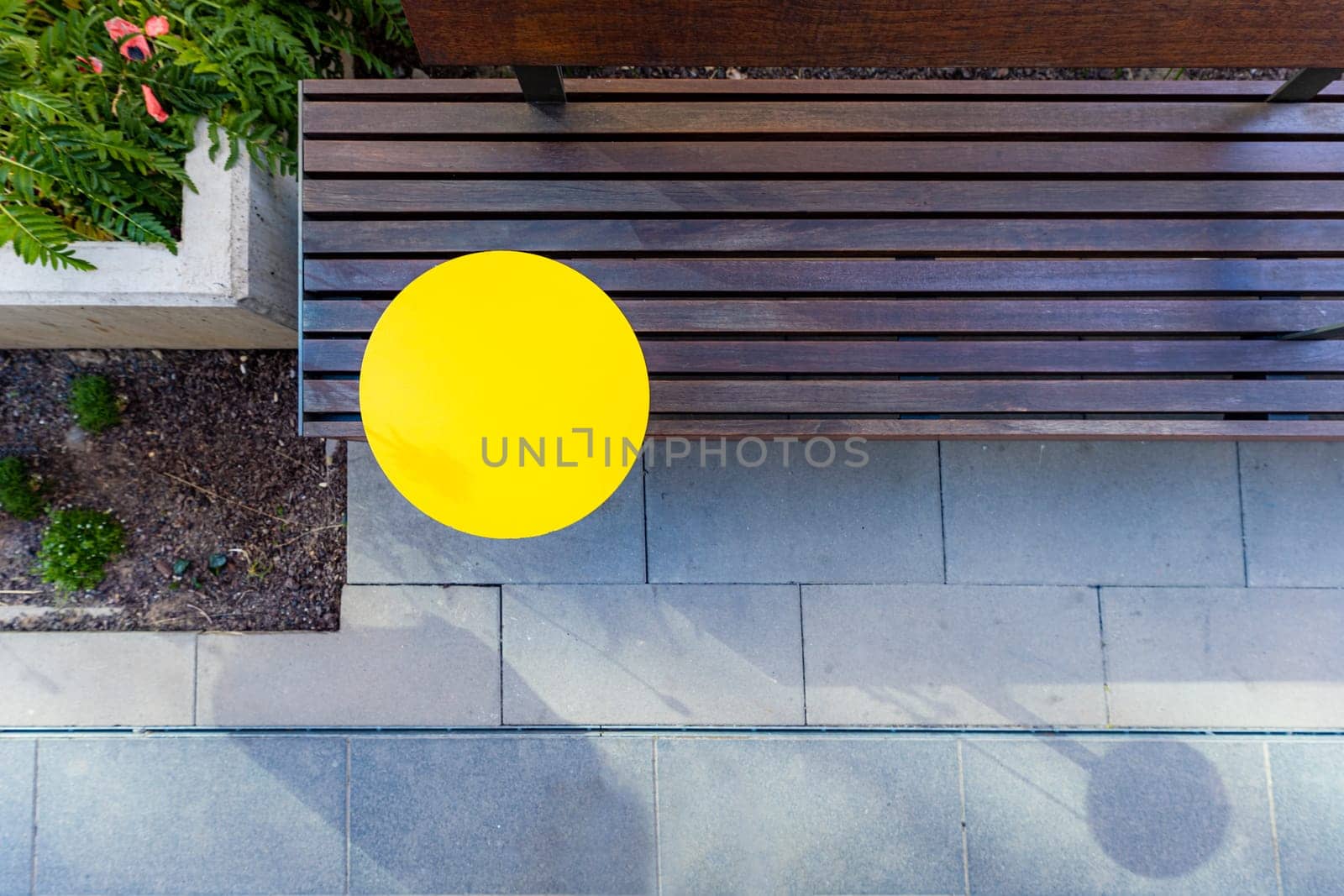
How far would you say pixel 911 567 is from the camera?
3.08m

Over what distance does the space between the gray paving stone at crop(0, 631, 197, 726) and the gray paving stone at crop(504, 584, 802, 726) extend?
4.74 ft

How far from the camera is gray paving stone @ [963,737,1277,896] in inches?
118

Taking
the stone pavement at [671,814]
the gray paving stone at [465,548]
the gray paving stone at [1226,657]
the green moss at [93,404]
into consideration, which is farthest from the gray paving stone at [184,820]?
the gray paving stone at [1226,657]

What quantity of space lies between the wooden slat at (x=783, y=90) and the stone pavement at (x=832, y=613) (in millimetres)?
1429

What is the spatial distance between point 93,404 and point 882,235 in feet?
11.0

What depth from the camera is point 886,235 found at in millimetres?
2350

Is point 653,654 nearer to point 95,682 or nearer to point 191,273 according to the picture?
point 191,273

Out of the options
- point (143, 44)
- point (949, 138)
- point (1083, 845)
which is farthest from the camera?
point (1083, 845)

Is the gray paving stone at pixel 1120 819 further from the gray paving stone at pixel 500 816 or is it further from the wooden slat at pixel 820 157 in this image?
the wooden slat at pixel 820 157

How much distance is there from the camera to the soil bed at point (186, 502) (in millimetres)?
3039

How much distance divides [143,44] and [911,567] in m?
3.48

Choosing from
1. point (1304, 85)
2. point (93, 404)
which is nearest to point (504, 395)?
point (93, 404)

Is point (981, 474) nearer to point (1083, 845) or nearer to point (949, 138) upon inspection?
point (949, 138)

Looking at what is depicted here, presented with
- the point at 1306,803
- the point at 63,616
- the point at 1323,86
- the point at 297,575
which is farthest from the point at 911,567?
the point at 63,616
